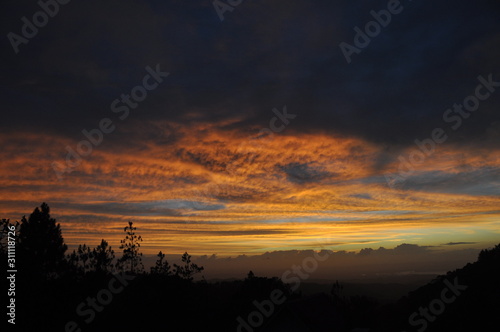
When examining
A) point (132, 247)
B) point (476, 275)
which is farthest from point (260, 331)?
point (132, 247)

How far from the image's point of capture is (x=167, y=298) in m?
44.4

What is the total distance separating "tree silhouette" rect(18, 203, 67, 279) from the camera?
200ft

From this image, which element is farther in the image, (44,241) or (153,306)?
(44,241)

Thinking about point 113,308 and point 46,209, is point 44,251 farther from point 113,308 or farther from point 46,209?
point 113,308

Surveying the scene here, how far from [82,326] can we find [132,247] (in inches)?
2228

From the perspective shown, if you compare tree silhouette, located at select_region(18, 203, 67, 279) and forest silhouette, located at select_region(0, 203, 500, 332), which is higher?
tree silhouette, located at select_region(18, 203, 67, 279)

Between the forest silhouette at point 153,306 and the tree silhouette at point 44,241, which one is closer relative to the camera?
the forest silhouette at point 153,306

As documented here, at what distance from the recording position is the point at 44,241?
61.9m

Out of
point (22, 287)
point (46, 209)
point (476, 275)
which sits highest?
point (46, 209)

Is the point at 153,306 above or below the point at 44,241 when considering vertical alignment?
below

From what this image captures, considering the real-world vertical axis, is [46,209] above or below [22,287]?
above

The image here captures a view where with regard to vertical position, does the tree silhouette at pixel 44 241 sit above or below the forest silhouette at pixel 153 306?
above

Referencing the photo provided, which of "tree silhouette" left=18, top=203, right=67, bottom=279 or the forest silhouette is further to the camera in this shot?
"tree silhouette" left=18, top=203, right=67, bottom=279

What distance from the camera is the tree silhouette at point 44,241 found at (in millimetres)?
60875
